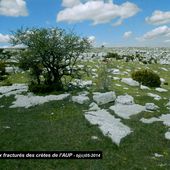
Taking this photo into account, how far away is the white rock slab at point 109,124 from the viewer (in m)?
18.7

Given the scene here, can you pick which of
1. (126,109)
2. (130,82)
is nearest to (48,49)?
(126,109)

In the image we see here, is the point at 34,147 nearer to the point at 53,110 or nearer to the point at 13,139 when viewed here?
the point at 13,139

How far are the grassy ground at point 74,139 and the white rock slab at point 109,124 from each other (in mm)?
300

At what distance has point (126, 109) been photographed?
24.5m

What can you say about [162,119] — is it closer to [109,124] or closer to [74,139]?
[109,124]

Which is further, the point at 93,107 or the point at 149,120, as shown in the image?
the point at 93,107

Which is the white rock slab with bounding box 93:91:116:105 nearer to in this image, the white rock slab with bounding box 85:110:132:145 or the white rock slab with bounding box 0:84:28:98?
the white rock slab with bounding box 85:110:132:145

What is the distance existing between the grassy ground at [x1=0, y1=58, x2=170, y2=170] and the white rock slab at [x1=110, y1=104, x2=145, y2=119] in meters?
0.66

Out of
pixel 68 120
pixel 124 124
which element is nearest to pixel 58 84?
pixel 68 120

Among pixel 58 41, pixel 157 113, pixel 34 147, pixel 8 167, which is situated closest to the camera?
pixel 8 167

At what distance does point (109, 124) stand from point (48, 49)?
41.8ft

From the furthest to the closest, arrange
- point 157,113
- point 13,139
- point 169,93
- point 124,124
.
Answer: point 169,93
point 157,113
point 124,124
point 13,139

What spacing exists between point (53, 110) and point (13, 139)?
643 centimetres

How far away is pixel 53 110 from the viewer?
80.9ft
